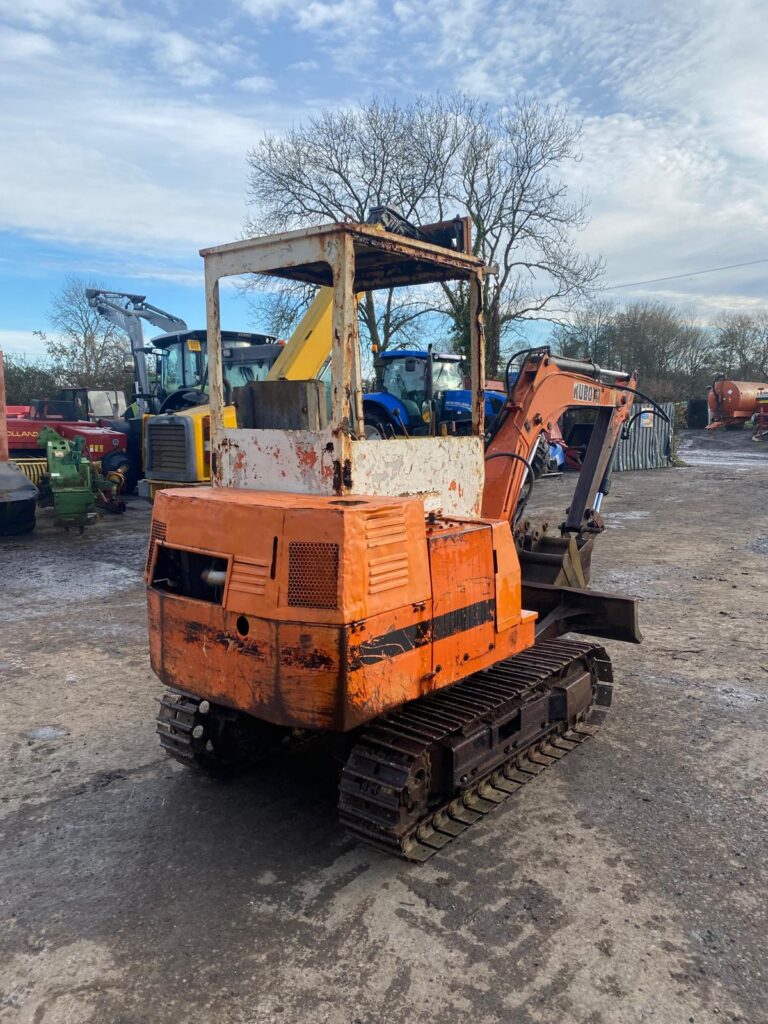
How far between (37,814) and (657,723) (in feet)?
11.9

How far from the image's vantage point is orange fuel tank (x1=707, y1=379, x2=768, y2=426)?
31.2 m

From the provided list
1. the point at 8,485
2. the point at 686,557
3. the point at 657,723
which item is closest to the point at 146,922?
the point at 657,723

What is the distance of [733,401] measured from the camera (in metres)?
31.5

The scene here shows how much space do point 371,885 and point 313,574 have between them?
1.38 m

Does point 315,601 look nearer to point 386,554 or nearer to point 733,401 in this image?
point 386,554

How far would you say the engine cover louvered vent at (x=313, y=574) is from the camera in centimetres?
299

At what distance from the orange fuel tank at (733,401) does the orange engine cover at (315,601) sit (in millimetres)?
31017

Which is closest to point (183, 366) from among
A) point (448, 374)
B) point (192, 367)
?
point (192, 367)

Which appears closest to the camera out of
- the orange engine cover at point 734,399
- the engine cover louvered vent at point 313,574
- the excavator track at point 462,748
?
the engine cover louvered vent at point 313,574

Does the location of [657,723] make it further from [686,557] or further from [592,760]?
[686,557]

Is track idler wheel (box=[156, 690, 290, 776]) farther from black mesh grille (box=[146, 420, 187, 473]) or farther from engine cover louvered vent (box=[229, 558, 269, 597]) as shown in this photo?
black mesh grille (box=[146, 420, 187, 473])

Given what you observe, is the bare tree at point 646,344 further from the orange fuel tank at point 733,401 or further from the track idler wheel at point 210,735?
the track idler wheel at point 210,735

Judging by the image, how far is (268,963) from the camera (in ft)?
9.23

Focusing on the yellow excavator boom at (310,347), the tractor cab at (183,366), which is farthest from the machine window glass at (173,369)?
the yellow excavator boom at (310,347)
